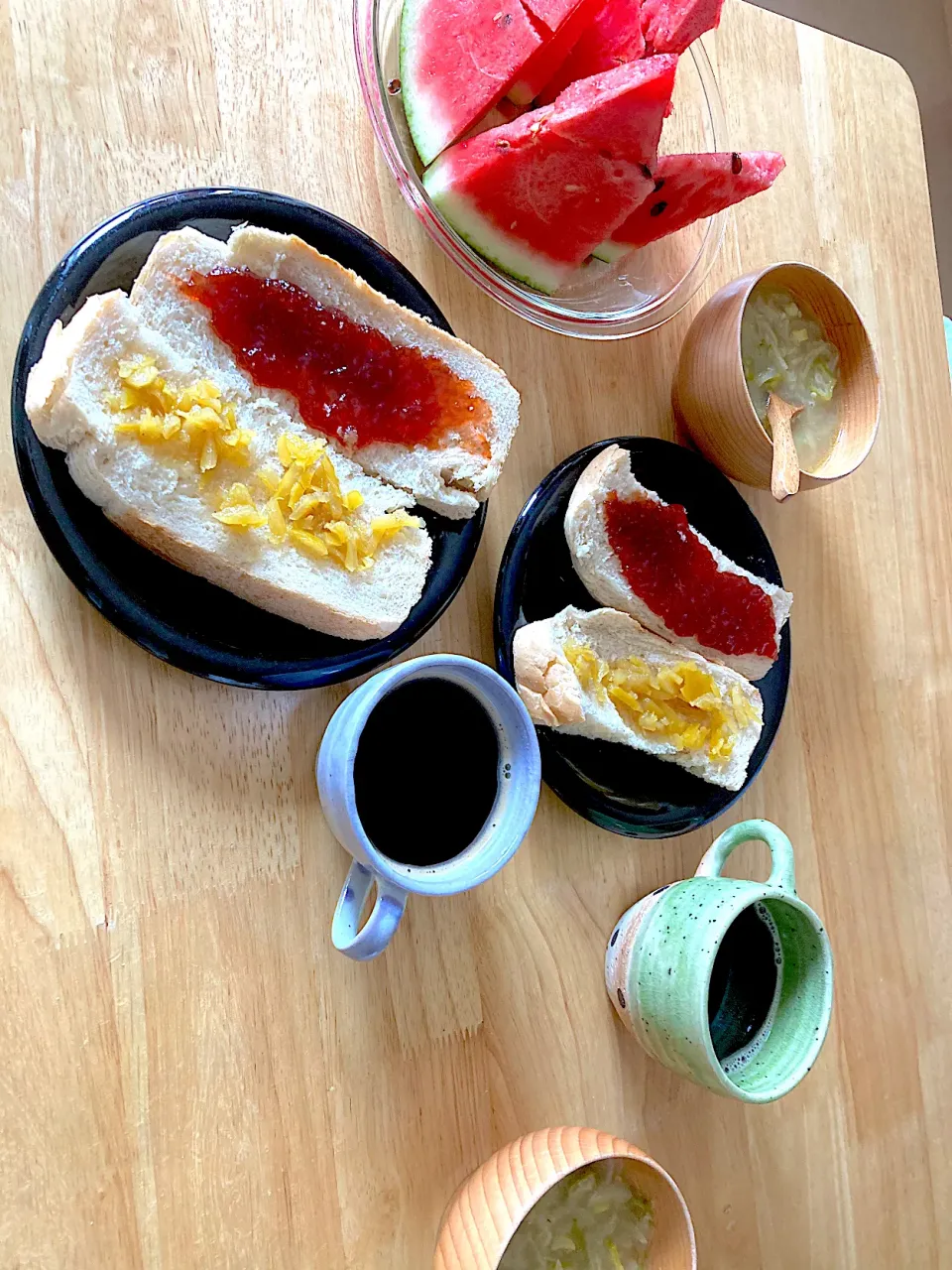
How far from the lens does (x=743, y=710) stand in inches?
46.3

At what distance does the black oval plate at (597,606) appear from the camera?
110 centimetres

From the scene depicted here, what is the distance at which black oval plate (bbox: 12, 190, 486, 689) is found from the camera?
34.8 inches

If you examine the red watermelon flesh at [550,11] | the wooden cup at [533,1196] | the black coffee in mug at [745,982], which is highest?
the red watermelon flesh at [550,11]

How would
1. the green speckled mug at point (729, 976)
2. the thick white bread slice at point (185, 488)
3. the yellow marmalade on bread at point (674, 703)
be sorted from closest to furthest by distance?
1. the thick white bread slice at point (185, 488)
2. the green speckled mug at point (729, 976)
3. the yellow marmalade on bread at point (674, 703)

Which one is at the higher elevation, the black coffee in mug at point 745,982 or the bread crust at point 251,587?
the bread crust at point 251,587

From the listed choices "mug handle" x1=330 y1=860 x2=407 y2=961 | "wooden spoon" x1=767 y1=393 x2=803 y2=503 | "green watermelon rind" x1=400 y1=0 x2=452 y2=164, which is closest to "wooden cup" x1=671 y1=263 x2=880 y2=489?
"wooden spoon" x1=767 y1=393 x2=803 y2=503

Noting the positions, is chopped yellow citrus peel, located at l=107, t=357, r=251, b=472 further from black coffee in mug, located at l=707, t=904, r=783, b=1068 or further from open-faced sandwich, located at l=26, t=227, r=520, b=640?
black coffee in mug, located at l=707, t=904, r=783, b=1068

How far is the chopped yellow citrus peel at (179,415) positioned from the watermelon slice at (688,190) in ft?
1.71

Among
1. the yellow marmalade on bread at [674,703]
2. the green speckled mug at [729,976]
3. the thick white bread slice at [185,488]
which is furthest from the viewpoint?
the yellow marmalade on bread at [674,703]

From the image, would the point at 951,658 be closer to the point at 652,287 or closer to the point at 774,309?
the point at 774,309

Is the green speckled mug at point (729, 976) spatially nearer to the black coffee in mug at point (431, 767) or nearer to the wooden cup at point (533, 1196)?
the wooden cup at point (533, 1196)

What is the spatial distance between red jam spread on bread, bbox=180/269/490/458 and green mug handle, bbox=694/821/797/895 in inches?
19.1

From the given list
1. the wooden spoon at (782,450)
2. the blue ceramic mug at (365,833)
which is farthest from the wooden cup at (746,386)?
the blue ceramic mug at (365,833)

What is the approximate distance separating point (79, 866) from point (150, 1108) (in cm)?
23
